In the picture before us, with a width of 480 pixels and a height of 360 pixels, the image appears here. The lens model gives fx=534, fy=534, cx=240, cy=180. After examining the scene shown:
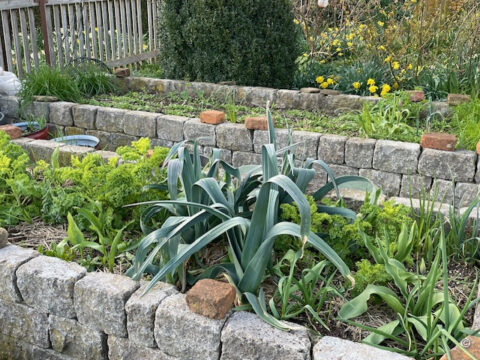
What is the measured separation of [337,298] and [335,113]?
11.1 ft

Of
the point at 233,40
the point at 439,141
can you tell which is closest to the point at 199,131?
the point at 233,40

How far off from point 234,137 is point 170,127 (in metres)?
0.63

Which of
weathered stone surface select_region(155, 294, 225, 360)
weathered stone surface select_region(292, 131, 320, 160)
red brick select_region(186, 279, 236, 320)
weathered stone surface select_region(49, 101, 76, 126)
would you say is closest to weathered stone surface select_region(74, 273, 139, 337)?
weathered stone surface select_region(155, 294, 225, 360)

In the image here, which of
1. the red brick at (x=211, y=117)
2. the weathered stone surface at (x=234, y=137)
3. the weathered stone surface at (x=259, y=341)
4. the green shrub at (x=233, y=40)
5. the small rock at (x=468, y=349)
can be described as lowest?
the weathered stone surface at (x=259, y=341)

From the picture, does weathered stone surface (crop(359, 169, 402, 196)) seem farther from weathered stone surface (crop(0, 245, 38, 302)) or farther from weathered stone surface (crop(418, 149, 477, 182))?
weathered stone surface (crop(0, 245, 38, 302))

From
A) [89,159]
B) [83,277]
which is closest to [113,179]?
[89,159]

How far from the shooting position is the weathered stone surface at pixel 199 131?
15.4 ft

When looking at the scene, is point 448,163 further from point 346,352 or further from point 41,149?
point 41,149

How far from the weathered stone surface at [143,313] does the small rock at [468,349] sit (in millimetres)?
1024

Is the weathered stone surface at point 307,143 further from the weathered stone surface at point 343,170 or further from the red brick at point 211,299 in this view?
the red brick at point 211,299

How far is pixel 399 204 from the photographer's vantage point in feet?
8.30

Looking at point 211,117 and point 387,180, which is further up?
point 211,117

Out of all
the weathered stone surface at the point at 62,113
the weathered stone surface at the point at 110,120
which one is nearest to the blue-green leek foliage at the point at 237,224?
the weathered stone surface at the point at 110,120

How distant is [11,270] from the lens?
2.27 metres
